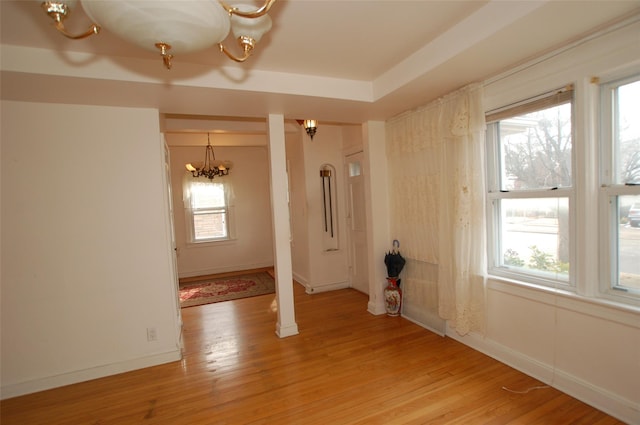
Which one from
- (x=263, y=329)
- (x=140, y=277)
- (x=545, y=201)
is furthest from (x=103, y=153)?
(x=545, y=201)

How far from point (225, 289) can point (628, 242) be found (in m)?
5.16

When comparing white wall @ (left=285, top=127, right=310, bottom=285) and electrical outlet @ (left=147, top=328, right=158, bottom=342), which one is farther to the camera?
white wall @ (left=285, top=127, right=310, bottom=285)

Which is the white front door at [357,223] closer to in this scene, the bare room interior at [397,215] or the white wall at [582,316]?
the bare room interior at [397,215]

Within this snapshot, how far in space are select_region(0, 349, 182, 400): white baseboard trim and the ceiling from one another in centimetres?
239

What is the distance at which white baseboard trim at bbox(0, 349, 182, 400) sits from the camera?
2570mm

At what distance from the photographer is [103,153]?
2811mm

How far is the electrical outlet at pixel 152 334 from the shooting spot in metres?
2.96

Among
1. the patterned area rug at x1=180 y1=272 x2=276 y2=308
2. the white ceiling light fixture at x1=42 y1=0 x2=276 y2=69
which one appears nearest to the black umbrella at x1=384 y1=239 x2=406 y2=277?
the patterned area rug at x1=180 y1=272 x2=276 y2=308

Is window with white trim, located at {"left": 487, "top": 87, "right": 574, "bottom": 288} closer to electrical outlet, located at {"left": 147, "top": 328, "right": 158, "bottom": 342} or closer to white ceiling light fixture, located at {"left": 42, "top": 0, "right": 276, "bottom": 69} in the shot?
white ceiling light fixture, located at {"left": 42, "top": 0, "right": 276, "bottom": 69}

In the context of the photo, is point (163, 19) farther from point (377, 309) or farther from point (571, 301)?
point (377, 309)

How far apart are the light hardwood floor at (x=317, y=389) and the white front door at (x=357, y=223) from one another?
1.46 metres

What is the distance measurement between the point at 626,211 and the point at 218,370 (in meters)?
3.33

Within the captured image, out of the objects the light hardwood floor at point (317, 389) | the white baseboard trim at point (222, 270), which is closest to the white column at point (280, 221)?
the light hardwood floor at point (317, 389)

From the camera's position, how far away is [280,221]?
337cm
